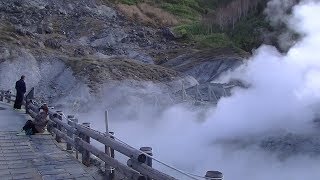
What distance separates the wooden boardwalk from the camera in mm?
8758

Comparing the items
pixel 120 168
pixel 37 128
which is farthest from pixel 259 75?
pixel 120 168

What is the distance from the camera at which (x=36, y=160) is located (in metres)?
10.0

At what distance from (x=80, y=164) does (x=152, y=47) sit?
139 ft

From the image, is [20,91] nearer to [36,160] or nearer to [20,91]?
[20,91]

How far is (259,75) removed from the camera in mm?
19906

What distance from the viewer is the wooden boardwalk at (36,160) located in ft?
28.7

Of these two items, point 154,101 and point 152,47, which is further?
point 152,47

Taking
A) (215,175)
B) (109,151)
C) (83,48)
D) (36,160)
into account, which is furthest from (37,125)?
(83,48)

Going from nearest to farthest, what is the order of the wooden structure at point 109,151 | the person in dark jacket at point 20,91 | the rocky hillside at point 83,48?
the wooden structure at point 109,151
the person in dark jacket at point 20,91
the rocky hillside at point 83,48

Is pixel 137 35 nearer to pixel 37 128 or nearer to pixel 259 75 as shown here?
pixel 259 75

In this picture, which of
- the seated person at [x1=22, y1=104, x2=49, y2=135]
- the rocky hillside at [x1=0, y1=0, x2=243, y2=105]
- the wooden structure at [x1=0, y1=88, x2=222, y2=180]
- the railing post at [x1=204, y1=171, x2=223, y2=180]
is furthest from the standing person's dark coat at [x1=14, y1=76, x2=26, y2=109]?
the railing post at [x1=204, y1=171, x2=223, y2=180]

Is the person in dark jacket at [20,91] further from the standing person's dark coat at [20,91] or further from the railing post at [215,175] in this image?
the railing post at [215,175]

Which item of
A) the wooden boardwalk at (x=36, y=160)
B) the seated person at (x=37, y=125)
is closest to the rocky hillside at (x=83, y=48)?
the seated person at (x=37, y=125)

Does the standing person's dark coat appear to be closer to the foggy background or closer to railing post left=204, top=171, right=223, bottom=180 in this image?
the foggy background
